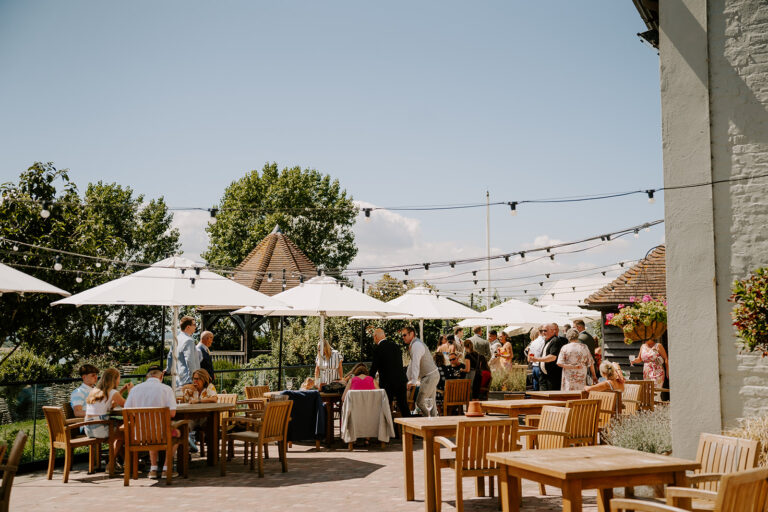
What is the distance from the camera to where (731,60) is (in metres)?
7.50

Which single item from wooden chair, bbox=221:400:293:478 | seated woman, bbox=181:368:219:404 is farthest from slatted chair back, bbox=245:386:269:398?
wooden chair, bbox=221:400:293:478

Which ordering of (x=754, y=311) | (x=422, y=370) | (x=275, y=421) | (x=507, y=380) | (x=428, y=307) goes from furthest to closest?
(x=507, y=380)
(x=428, y=307)
(x=422, y=370)
(x=275, y=421)
(x=754, y=311)

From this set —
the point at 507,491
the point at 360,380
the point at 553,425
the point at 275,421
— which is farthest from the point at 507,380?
the point at 507,491

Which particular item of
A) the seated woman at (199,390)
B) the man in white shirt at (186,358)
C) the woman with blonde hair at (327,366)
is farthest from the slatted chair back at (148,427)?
the woman with blonde hair at (327,366)

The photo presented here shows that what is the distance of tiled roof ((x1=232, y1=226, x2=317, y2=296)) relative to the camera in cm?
2800

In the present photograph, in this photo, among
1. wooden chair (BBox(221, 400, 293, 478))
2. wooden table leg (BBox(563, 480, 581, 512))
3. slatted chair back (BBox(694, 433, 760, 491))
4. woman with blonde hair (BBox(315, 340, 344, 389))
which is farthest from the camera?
woman with blonde hair (BBox(315, 340, 344, 389))

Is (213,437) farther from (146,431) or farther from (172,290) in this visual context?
(172,290)

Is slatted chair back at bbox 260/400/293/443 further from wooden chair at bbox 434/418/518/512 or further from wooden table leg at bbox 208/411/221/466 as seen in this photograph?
wooden chair at bbox 434/418/518/512

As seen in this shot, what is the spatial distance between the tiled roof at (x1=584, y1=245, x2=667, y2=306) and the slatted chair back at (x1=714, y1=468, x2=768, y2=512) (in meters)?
13.5

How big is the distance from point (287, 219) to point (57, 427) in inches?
1480

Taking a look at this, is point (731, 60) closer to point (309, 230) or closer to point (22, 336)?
point (22, 336)

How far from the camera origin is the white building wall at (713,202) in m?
7.28

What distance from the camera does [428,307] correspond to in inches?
640

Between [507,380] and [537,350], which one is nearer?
[537,350]
